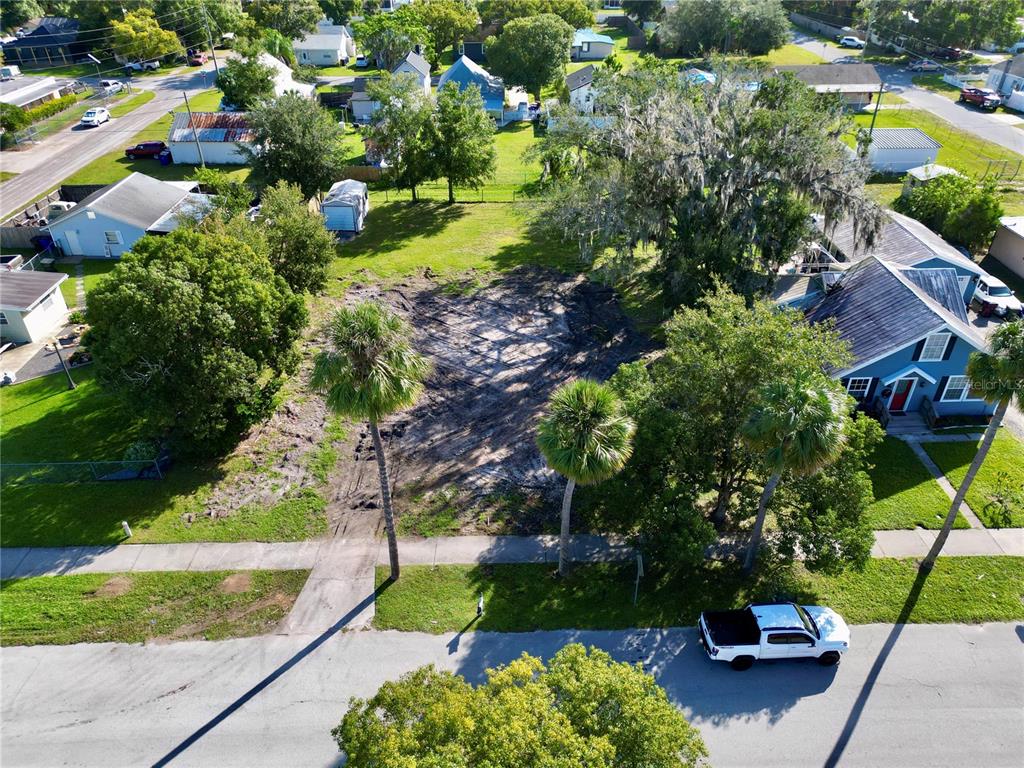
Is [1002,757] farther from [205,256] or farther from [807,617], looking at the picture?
[205,256]

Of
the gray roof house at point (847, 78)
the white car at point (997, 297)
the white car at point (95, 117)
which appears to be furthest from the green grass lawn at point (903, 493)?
the white car at point (95, 117)

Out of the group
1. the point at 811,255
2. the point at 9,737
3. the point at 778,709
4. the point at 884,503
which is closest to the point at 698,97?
the point at 811,255

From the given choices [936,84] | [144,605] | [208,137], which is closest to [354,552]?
[144,605]

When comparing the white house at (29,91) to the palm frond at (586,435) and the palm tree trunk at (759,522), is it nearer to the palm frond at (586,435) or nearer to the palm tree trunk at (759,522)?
the palm frond at (586,435)

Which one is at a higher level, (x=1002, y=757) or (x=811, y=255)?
(x=811, y=255)

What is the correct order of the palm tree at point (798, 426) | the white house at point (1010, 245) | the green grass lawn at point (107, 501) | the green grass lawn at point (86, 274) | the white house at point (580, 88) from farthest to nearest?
the white house at point (580, 88), the white house at point (1010, 245), the green grass lawn at point (86, 274), the green grass lawn at point (107, 501), the palm tree at point (798, 426)

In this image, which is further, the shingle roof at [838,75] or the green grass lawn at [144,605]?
the shingle roof at [838,75]
